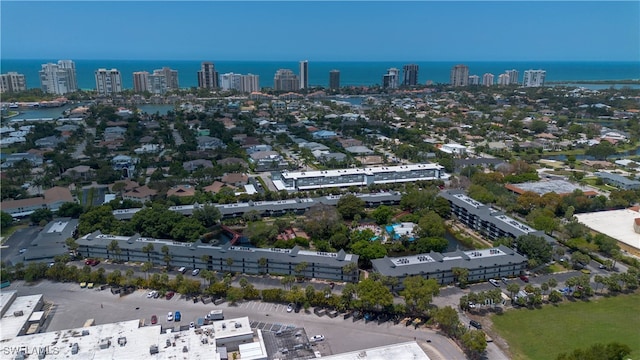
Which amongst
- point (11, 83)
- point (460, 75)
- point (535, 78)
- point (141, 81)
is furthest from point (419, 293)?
point (535, 78)

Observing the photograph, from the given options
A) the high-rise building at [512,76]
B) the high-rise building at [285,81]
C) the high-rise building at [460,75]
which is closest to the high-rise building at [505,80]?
the high-rise building at [512,76]

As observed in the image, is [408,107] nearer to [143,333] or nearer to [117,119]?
[117,119]

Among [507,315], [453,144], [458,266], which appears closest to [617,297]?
[507,315]

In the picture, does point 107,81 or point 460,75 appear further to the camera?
point 460,75

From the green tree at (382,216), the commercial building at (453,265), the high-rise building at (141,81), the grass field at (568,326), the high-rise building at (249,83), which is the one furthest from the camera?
the high-rise building at (249,83)

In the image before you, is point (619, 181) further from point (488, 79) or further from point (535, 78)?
point (535, 78)

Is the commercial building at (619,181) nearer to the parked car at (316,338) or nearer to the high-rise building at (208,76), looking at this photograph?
the parked car at (316,338)
